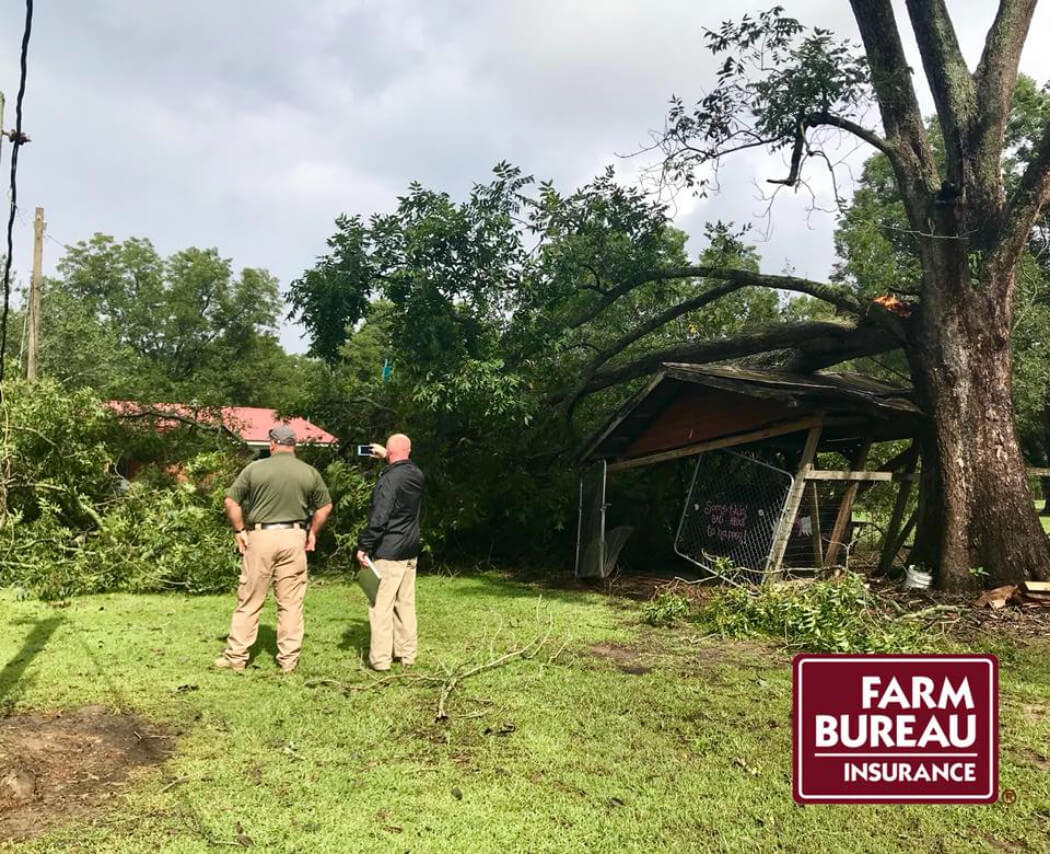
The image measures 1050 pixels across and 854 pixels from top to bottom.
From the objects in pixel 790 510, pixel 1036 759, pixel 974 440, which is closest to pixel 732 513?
pixel 790 510

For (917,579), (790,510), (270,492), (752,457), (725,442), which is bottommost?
(917,579)

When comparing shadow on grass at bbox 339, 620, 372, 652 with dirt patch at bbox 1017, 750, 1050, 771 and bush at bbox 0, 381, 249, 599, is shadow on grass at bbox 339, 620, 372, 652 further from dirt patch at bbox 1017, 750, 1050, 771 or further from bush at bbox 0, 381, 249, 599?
dirt patch at bbox 1017, 750, 1050, 771

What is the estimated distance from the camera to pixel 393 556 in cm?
619

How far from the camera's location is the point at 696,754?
4.37 m

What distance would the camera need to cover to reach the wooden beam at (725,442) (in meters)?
9.45

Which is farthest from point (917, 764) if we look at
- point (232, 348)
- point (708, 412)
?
point (232, 348)

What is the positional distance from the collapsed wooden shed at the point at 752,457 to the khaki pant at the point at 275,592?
510 cm

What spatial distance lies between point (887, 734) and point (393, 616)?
391 centimetres

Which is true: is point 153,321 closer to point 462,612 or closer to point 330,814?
point 462,612

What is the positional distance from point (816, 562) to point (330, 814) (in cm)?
811

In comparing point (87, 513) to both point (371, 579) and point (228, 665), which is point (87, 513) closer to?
point (228, 665)

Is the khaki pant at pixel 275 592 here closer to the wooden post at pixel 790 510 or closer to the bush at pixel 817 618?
the bush at pixel 817 618

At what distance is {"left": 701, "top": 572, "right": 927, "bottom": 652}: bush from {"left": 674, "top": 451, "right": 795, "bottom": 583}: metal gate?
1.10m

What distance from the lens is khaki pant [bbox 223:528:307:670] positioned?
19.8ft
